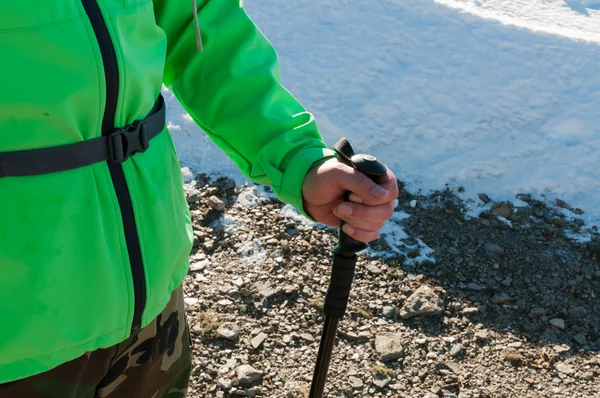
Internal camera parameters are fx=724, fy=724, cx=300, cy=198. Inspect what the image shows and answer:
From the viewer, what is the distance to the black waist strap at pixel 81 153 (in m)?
1.39

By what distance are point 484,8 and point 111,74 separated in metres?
6.34

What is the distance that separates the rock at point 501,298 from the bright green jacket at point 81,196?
274 cm

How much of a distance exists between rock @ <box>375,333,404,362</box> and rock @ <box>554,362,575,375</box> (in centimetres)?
81

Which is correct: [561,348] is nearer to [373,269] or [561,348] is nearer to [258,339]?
[373,269]

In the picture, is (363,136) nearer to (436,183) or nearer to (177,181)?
(436,183)

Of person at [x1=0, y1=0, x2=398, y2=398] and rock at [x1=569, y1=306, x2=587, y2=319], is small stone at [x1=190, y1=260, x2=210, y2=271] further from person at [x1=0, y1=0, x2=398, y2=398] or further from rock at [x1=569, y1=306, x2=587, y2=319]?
person at [x1=0, y1=0, x2=398, y2=398]

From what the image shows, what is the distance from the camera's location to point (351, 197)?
1.79 metres

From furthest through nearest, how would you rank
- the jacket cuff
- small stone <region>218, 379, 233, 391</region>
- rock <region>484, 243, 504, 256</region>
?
rock <region>484, 243, 504, 256</region> → small stone <region>218, 379, 233, 391</region> → the jacket cuff

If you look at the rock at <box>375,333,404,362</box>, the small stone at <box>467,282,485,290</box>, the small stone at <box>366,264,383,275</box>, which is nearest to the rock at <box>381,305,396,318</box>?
the rock at <box>375,333,404,362</box>

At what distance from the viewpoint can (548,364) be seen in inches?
149

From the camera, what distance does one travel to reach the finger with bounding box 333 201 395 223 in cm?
176

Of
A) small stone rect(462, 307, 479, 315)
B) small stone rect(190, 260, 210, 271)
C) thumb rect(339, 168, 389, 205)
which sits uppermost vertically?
thumb rect(339, 168, 389, 205)

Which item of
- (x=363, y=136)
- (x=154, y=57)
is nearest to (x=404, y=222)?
(x=363, y=136)

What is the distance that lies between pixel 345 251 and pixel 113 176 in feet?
2.21
